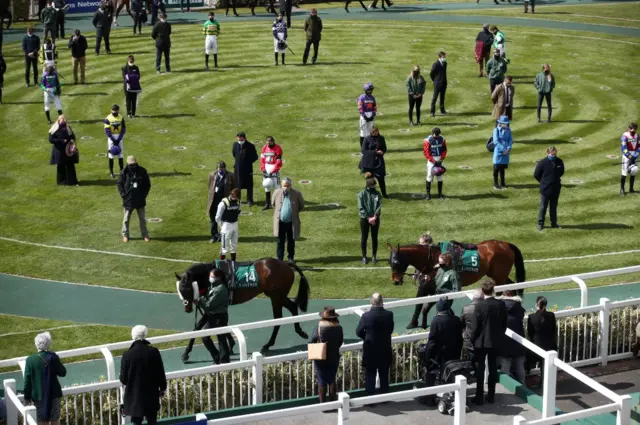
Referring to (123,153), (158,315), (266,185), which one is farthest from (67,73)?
(158,315)

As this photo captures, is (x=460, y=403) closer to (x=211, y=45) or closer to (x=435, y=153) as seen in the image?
(x=435, y=153)

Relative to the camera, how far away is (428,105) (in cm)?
3278

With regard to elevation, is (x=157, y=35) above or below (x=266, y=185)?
above

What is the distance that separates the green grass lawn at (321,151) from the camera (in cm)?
2189

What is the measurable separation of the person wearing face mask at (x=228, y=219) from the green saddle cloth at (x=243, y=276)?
3418 mm

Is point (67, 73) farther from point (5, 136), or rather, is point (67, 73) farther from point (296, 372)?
point (296, 372)

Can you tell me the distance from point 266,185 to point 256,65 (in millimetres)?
15262

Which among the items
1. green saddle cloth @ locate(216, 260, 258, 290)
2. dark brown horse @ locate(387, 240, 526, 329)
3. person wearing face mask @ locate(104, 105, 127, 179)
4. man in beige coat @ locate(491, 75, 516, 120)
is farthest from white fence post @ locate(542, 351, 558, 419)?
man in beige coat @ locate(491, 75, 516, 120)

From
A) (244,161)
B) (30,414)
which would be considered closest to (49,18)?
(244,161)

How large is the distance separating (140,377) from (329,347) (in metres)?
2.47

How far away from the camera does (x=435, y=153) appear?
2411 cm

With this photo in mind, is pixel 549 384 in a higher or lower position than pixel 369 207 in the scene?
lower

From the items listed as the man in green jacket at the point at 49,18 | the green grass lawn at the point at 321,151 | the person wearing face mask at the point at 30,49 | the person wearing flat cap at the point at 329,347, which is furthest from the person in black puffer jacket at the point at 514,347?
the man in green jacket at the point at 49,18

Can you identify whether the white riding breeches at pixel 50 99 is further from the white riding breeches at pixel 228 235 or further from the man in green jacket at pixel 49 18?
the white riding breeches at pixel 228 235
